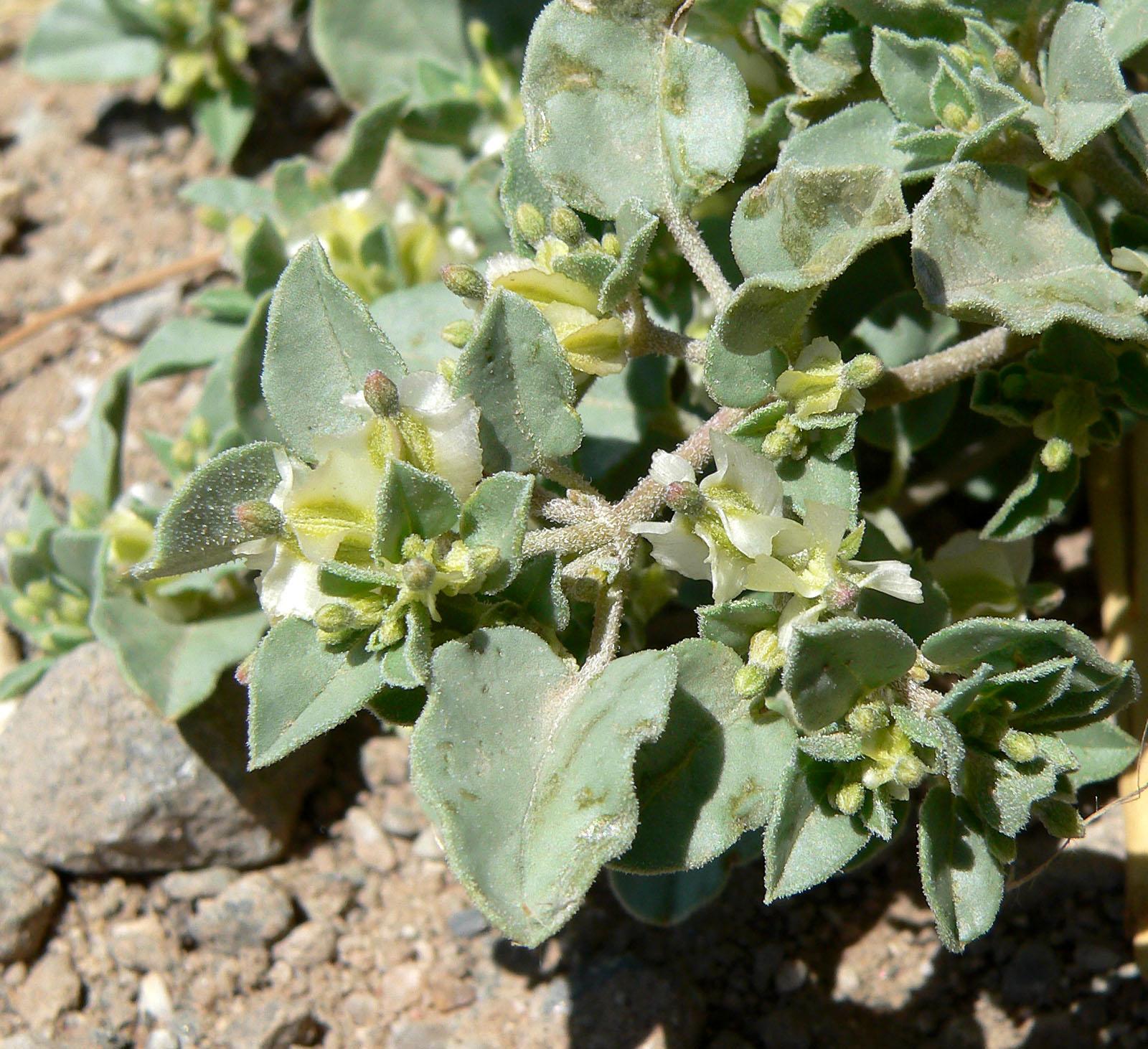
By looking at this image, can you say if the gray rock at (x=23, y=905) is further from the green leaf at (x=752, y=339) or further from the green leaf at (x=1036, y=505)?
the green leaf at (x=1036, y=505)

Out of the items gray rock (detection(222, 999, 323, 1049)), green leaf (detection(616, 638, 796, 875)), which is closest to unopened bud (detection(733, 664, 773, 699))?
green leaf (detection(616, 638, 796, 875))

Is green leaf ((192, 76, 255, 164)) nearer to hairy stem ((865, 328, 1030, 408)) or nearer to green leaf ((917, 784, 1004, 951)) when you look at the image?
hairy stem ((865, 328, 1030, 408))

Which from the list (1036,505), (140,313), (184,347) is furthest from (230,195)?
(1036,505)

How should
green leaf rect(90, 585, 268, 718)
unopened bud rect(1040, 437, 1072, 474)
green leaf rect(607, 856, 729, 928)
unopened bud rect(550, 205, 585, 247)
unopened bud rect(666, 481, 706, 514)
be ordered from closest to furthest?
unopened bud rect(666, 481, 706, 514), unopened bud rect(550, 205, 585, 247), unopened bud rect(1040, 437, 1072, 474), green leaf rect(607, 856, 729, 928), green leaf rect(90, 585, 268, 718)

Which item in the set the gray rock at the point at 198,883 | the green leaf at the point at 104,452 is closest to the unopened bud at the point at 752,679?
the gray rock at the point at 198,883

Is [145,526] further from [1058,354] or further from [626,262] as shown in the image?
[1058,354]

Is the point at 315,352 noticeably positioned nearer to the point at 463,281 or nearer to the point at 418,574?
the point at 463,281
